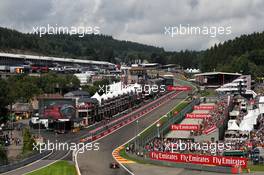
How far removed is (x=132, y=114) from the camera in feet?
343

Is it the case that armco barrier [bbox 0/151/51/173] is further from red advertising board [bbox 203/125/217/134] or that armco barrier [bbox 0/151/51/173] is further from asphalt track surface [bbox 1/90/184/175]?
red advertising board [bbox 203/125/217/134]

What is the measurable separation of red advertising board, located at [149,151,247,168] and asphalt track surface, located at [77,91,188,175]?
16.1 feet

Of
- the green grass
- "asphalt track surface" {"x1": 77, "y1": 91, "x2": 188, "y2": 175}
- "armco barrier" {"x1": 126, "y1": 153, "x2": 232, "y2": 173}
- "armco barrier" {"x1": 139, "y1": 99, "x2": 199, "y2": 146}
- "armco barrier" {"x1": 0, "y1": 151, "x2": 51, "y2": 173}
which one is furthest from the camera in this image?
"armco barrier" {"x1": 139, "y1": 99, "x2": 199, "y2": 146}

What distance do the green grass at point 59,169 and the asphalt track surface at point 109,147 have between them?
1.06m

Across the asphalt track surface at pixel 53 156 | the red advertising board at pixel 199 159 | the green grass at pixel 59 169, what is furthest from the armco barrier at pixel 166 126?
the green grass at pixel 59 169

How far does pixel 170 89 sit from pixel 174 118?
52875 mm

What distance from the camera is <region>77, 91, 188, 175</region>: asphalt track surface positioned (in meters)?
53.3

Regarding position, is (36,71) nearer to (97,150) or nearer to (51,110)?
(51,110)

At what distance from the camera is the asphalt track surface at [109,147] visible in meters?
53.3

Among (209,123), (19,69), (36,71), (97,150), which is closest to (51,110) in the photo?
(97,150)

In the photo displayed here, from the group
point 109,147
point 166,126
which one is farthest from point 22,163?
point 166,126

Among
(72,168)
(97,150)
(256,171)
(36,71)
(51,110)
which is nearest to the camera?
(256,171)

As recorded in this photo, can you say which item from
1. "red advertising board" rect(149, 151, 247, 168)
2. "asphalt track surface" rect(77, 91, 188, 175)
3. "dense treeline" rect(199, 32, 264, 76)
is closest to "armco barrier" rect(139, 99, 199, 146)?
"asphalt track surface" rect(77, 91, 188, 175)

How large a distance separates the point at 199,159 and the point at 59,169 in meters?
14.8
